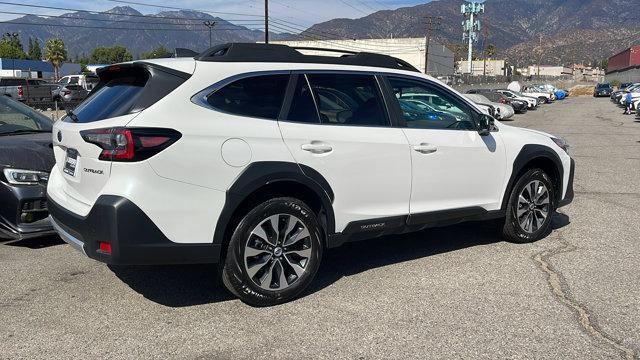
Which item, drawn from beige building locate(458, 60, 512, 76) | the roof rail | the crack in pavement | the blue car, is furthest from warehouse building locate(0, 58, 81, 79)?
beige building locate(458, 60, 512, 76)

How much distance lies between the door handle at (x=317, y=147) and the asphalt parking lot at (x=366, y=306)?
1124mm

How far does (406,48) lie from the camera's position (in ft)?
284

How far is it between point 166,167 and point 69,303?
145cm

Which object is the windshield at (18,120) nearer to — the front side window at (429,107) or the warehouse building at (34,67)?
the front side window at (429,107)

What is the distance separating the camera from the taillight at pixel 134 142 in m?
3.50

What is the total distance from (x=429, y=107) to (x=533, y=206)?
5.40ft

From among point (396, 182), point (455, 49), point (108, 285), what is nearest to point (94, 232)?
point (108, 285)

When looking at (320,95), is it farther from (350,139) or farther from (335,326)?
(335,326)

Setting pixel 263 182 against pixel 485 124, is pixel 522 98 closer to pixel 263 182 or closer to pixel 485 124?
pixel 485 124

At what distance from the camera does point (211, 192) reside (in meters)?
3.70

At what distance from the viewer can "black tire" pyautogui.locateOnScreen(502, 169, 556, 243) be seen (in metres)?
5.51

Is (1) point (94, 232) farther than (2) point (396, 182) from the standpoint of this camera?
No

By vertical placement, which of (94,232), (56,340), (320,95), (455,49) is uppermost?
(455,49)

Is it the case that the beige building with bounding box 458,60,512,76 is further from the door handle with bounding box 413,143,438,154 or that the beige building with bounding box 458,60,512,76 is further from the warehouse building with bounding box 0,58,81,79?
the door handle with bounding box 413,143,438,154
